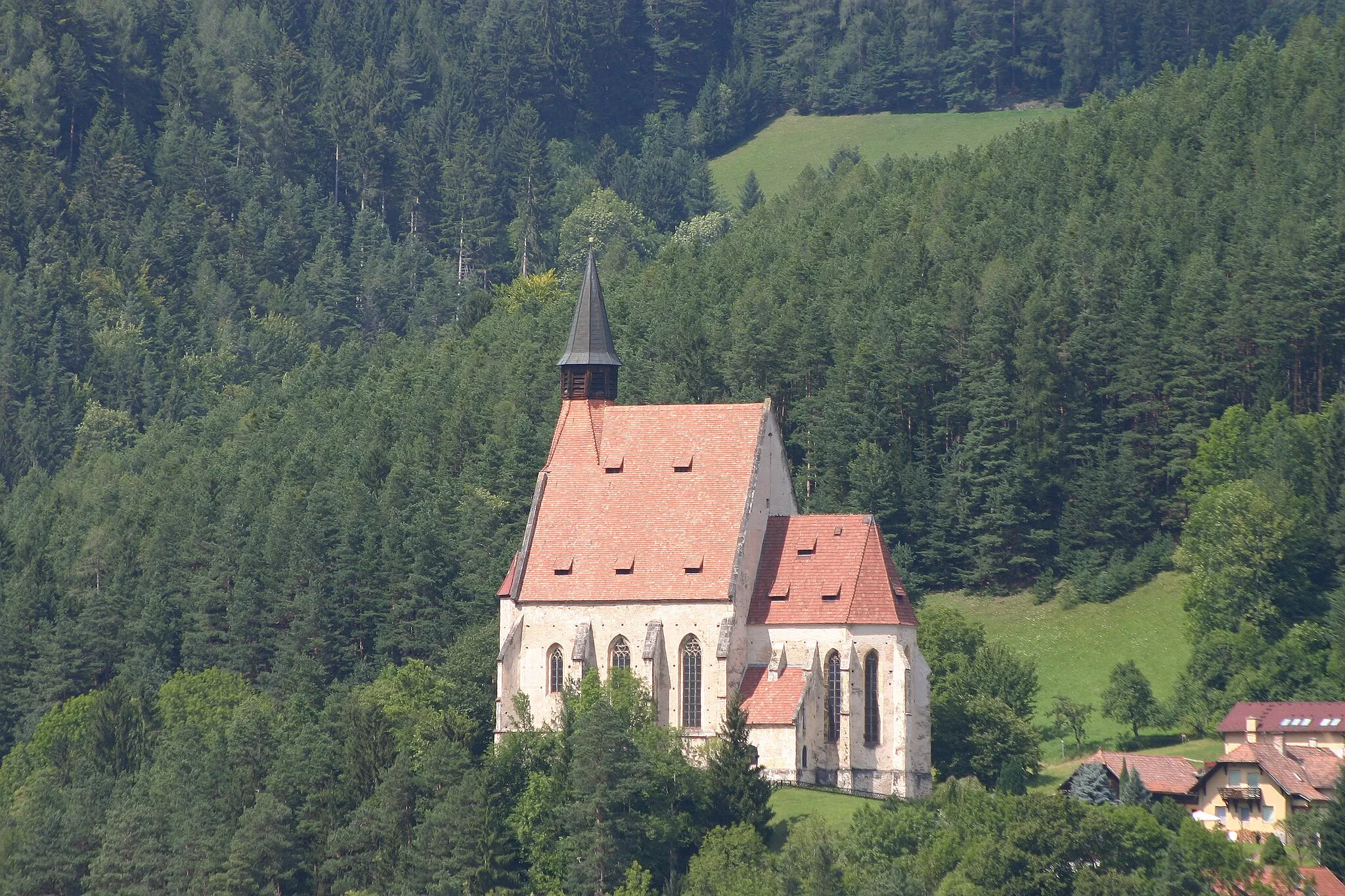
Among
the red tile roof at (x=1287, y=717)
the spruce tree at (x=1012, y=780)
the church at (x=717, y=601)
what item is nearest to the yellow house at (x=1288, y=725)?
the red tile roof at (x=1287, y=717)

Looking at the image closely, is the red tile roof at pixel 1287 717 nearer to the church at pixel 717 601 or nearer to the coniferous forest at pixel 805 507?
the coniferous forest at pixel 805 507

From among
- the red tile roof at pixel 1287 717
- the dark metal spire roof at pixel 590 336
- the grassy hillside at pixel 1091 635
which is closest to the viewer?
the red tile roof at pixel 1287 717

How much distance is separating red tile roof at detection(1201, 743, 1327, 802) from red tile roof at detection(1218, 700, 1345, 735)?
15.5 ft

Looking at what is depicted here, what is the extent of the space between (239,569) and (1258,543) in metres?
50.2

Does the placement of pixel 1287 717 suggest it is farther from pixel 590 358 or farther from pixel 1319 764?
pixel 590 358

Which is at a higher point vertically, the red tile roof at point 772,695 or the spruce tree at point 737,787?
the red tile roof at point 772,695

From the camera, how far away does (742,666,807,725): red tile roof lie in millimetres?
89188

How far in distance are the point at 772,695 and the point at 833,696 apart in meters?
2.33

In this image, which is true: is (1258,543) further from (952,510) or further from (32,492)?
(32,492)

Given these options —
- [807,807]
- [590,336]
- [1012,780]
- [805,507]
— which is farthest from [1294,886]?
[805,507]

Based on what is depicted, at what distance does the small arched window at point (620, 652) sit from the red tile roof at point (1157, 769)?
17.4m

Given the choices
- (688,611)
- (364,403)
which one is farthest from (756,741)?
(364,403)

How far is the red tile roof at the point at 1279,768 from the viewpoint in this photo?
8756 cm

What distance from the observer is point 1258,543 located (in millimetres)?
107188
